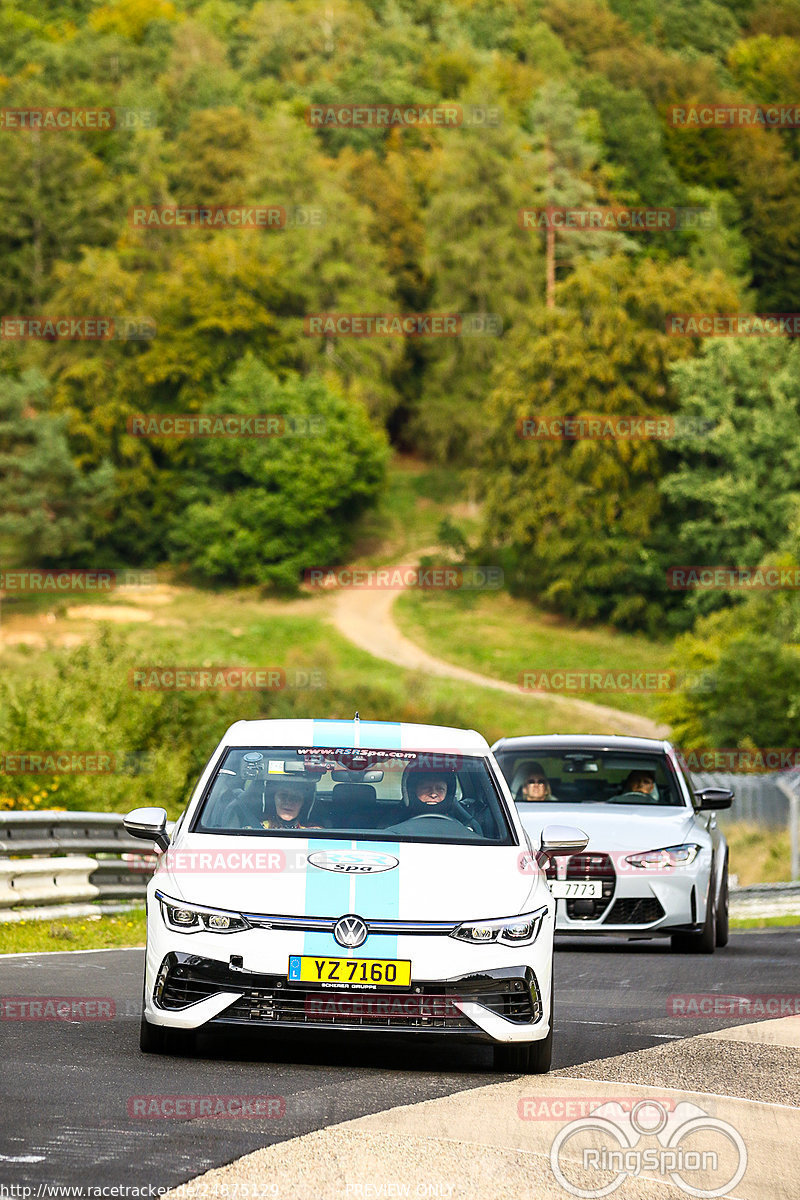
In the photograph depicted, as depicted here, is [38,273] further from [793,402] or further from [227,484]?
A: [793,402]

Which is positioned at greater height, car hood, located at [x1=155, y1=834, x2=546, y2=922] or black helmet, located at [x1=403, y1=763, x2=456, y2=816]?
black helmet, located at [x1=403, y1=763, x2=456, y2=816]

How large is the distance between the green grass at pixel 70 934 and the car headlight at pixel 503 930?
6314 mm

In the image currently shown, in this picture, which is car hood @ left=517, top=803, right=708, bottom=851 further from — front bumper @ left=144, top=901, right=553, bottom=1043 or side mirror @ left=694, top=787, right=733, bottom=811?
front bumper @ left=144, top=901, right=553, bottom=1043

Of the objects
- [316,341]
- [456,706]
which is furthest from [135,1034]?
[316,341]

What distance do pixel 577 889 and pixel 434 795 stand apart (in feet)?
18.9

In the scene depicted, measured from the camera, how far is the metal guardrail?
14977mm

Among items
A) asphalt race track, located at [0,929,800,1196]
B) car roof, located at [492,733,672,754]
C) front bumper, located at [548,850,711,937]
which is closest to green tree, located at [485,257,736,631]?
car roof, located at [492,733,672,754]

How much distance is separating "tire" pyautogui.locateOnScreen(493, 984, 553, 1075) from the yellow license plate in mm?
609

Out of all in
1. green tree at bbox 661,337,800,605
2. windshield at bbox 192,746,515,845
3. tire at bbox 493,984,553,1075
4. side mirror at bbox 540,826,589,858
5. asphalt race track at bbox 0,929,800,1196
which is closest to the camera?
asphalt race track at bbox 0,929,800,1196

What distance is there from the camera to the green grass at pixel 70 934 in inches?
556

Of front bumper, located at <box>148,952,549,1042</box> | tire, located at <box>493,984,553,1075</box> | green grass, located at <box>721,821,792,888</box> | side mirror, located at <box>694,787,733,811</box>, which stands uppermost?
front bumper, located at <box>148,952,549,1042</box>

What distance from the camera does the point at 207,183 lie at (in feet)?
380

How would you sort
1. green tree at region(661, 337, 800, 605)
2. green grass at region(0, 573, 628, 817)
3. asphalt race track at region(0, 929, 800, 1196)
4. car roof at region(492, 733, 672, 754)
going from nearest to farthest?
asphalt race track at region(0, 929, 800, 1196) < car roof at region(492, 733, 672, 754) < green grass at region(0, 573, 628, 817) < green tree at region(661, 337, 800, 605)

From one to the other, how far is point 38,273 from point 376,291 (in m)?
20.2
